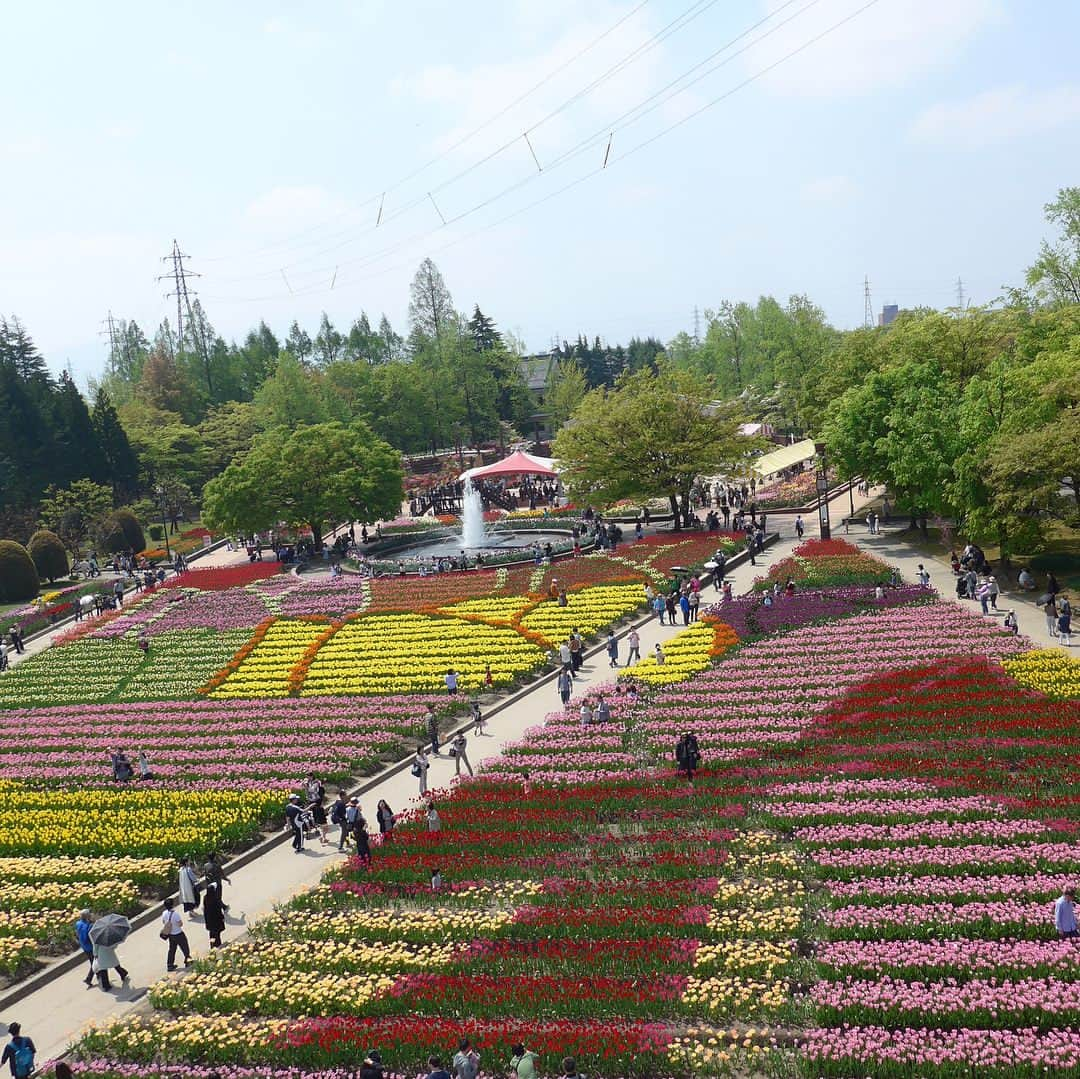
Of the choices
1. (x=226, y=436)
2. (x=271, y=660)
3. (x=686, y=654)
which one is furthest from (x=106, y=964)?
(x=226, y=436)

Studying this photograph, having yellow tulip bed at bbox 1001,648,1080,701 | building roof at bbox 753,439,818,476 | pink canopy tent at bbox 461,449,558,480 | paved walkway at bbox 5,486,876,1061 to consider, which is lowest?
paved walkway at bbox 5,486,876,1061

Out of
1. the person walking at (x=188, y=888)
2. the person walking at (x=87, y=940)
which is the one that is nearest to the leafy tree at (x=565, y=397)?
the person walking at (x=188, y=888)

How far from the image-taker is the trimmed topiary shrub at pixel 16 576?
61250 millimetres

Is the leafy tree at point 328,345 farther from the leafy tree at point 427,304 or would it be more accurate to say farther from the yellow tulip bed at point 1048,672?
the yellow tulip bed at point 1048,672

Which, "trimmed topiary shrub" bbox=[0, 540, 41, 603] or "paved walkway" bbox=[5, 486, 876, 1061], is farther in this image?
"trimmed topiary shrub" bbox=[0, 540, 41, 603]

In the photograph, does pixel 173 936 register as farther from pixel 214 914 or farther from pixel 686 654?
pixel 686 654

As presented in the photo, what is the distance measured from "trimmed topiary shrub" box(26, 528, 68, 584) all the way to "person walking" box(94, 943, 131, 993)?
5403 cm

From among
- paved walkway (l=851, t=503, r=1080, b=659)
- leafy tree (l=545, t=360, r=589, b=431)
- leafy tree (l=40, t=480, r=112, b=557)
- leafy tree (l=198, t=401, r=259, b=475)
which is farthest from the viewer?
leafy tree (l=545, t=360, r=589, b=431)

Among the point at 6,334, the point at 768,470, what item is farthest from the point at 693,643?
the point at 6,334

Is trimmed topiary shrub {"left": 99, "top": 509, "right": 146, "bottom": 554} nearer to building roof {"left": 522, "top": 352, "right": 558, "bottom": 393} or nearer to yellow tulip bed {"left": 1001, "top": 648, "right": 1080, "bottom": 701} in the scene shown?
yellow tulip bed {"left": 1001, "top": 648, "right": 1080, "bottom": 701}

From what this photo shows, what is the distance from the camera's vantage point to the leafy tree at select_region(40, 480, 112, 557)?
244 ft

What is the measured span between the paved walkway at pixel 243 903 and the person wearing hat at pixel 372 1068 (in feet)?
18.2

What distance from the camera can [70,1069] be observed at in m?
14.2

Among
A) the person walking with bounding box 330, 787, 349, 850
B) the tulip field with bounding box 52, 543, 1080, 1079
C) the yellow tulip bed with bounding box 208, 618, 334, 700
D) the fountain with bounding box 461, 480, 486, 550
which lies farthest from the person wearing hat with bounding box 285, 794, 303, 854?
the fountain with bounding box 461, 480, 486, 550
